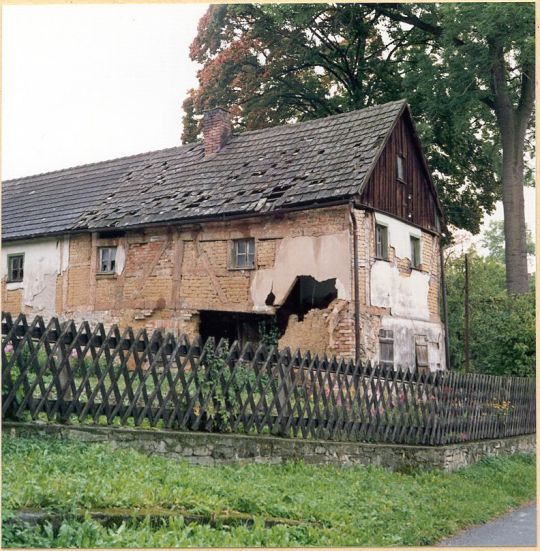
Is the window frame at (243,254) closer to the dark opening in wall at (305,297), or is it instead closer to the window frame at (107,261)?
the dark opening in wall at (305,297)

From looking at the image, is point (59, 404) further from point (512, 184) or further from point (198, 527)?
point (512, 184)

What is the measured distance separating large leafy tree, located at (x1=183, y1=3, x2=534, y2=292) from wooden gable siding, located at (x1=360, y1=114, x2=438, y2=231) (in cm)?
324

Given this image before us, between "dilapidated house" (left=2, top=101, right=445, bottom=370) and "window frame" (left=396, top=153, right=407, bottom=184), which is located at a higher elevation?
"window frame" (left=396, top=153, right=407, bottom=184)

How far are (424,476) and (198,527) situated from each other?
571cm

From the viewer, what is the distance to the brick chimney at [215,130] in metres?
21.2

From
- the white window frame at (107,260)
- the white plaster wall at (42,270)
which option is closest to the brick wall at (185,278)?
the white window frame at (107,260)

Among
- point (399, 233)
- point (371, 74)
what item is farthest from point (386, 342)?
point (371, 74)

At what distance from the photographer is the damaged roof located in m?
17.0

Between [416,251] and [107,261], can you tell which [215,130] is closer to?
[107,261]

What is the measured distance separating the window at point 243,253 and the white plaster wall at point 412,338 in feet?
11.7

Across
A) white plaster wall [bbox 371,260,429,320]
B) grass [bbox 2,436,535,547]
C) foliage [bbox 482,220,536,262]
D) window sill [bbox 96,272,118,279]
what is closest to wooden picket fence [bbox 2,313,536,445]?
grass [bbox 2,436,535,547]

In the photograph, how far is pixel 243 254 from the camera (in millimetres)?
17547

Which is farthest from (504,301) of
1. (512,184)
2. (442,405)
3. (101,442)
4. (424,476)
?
(101,442)

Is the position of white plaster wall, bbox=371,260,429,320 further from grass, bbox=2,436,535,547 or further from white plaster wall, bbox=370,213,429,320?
grass, bbox=2,436,535,547
